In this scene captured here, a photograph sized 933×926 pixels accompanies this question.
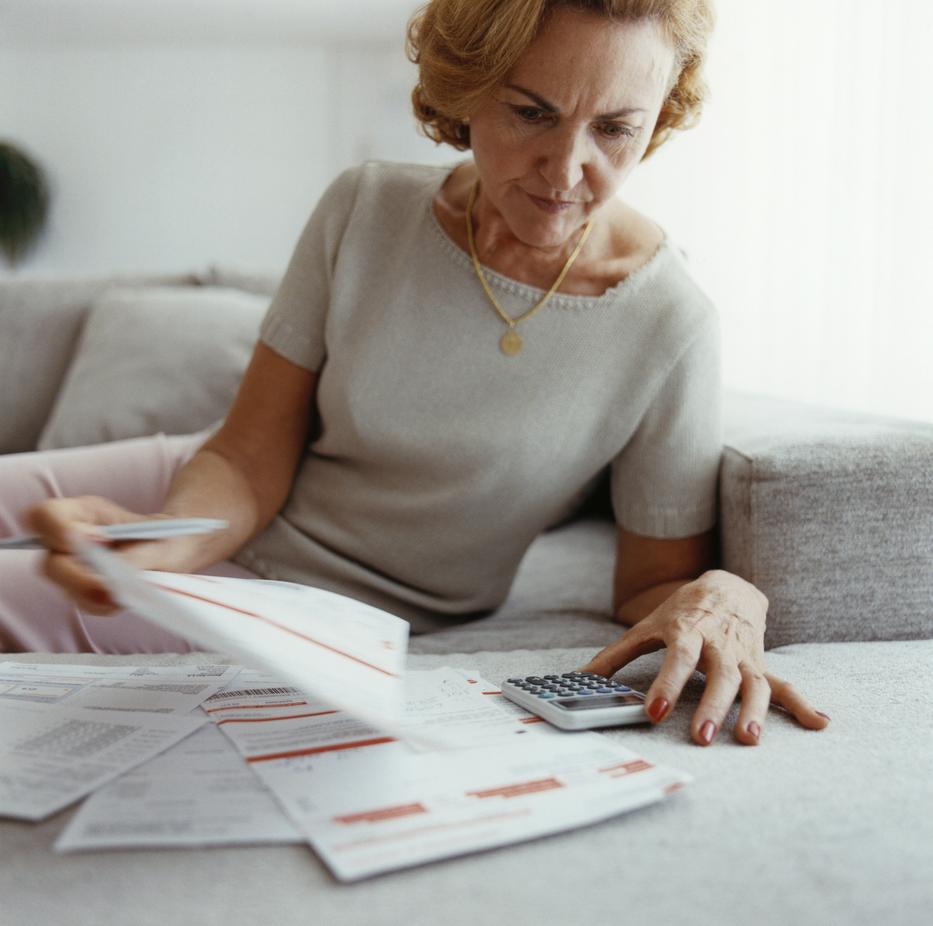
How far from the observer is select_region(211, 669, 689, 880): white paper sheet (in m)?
0.57

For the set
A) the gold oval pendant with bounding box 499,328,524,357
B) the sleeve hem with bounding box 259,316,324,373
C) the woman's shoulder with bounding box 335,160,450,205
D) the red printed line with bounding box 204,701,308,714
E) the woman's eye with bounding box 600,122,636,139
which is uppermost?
the woman's eye with bounding box 600,122,636,139

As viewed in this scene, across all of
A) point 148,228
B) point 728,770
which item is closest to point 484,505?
point 728,770

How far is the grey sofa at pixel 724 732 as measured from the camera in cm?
53

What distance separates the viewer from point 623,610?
124cm

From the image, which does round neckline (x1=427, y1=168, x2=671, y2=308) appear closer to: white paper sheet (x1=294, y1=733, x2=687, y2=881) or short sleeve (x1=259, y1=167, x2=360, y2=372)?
short sleeve (x1=259, y1=167, x2=360, y2=372)

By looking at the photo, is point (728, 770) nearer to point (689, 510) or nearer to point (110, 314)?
point (689, 510)

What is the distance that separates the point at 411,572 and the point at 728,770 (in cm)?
61

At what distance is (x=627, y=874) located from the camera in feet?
1.82

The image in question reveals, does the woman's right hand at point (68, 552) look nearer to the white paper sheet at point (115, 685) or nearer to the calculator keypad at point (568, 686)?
the white paper sheet at point (115, 685)

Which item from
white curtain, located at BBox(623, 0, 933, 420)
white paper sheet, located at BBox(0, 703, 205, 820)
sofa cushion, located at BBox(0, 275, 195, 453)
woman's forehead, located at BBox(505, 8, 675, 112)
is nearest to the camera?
white paper sheet, located at BBox(0, 703, 205, 820)

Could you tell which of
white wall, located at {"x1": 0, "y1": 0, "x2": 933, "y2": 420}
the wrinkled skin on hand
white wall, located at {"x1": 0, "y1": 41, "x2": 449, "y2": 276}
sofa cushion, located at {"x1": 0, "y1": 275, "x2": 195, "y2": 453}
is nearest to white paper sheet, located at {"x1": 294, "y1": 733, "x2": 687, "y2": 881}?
the wrinkled skin on hand

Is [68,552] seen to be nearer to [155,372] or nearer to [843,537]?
[843,537]

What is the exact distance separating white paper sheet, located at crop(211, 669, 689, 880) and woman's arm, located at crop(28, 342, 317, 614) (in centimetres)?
34

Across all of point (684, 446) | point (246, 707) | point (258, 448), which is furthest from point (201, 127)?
point (246, 707)
